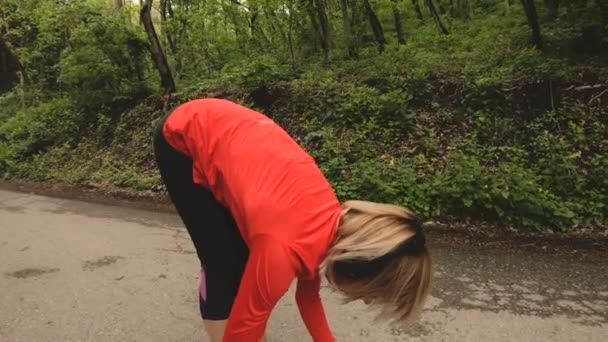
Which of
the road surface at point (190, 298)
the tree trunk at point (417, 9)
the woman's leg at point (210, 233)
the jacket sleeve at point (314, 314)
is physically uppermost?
the tree trunk at point (417, 9)

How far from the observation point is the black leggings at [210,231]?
1.99 m

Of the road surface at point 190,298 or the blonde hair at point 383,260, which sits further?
the road surface at point 190,298

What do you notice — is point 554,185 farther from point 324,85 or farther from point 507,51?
point 324,85

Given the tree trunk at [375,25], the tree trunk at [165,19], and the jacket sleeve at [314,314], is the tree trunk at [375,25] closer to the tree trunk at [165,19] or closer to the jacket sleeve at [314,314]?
the tree trunk at [165,19]

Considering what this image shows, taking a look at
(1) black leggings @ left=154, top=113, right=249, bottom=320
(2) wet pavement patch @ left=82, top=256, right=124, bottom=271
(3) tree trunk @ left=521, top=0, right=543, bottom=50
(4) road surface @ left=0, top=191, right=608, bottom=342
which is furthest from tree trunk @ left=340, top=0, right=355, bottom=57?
(1) black leggings @ left=154, top=113, right=249, bottom=320

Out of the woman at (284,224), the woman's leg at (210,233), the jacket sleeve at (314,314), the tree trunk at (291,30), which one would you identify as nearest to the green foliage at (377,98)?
the tree trunk at (291,30)

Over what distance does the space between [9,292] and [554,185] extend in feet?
17.4

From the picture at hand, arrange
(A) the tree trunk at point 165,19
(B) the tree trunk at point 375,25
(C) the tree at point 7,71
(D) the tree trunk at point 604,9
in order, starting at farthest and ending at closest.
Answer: (C) the tree at point 7,71, (A) the tree trunk at point 165,19, (B) the tree trunk at point 375,25, (D) the tree trunk at point 604,9

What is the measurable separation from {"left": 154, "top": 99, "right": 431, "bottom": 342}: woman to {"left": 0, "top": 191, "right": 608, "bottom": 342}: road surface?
1529 mm

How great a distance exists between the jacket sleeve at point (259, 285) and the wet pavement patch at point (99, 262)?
10.3ft

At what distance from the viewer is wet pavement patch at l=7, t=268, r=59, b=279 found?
412 cm

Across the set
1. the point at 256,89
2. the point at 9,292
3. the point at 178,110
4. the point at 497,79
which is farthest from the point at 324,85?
the point at 178,110

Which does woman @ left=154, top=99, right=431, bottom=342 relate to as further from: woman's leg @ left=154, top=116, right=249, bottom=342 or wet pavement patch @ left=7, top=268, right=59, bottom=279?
wet pavement patch @ left=7, top=268, right=59, bottom=279

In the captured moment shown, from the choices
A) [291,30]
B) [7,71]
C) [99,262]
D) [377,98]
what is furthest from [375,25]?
[7,71]
